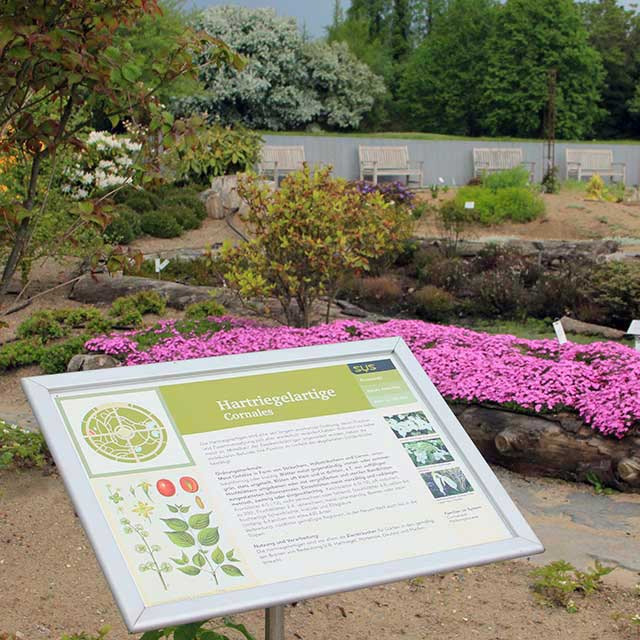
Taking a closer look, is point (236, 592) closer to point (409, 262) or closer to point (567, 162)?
point (409, 262)

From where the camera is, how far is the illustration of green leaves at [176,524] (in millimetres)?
2443

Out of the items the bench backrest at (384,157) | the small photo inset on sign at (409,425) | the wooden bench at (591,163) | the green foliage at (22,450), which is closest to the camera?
the small photo inset on sign at (409,425)

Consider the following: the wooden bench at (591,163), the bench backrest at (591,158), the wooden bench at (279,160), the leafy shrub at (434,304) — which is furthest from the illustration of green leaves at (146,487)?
the bench backrest at (591,158)

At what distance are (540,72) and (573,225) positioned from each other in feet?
81.1

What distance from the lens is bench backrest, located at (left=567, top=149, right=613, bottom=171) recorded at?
25344 mm

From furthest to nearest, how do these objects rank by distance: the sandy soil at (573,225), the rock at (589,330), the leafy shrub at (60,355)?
the sandy soil at (573,225), the rock at (589,330), the leafy shrub at (60,355)

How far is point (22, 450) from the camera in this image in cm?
561

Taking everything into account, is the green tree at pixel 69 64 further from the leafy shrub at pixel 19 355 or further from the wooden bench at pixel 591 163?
the wooden bench at pixel 591 163

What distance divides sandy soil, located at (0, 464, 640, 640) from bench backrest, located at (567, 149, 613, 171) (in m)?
22.2

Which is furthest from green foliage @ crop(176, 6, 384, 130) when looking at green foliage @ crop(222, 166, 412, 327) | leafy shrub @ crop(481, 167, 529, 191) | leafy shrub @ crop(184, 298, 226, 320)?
green foliage @ crop(222, 166, 412, 327)

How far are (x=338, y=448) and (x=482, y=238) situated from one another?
12417 millimetres

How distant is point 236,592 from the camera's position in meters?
2.33

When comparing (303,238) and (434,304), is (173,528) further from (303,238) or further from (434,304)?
(434,304)

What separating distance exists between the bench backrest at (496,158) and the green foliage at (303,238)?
1664cm
